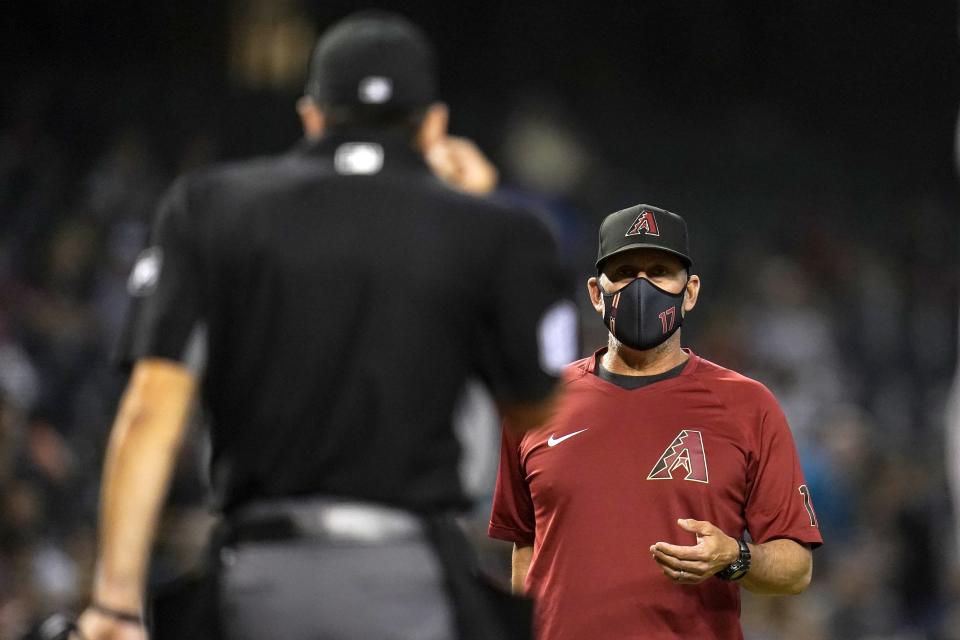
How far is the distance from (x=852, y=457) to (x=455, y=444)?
9.31m

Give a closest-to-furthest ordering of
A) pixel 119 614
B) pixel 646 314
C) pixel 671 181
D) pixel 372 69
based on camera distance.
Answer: pixel 119 614, pixel 372 69, pixel 646 314, pixel 671 181

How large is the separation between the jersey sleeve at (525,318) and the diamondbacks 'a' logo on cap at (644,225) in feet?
3.97

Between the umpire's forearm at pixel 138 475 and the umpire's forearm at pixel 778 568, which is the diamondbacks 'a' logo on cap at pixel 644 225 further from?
the umpire's forearm at pixel 138 475

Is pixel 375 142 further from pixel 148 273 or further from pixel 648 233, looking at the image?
pixel 648 233

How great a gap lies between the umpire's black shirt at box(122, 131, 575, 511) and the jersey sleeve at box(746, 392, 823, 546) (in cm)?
127

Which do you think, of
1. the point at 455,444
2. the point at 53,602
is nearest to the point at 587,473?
the point at 455,444

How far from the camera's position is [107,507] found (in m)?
2.77

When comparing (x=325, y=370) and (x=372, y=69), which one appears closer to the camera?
(x=325, y=370)

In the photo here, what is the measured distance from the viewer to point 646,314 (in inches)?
163

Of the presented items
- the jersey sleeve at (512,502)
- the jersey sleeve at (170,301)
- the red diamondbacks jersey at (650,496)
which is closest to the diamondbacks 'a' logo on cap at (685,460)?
the red diamondbacks jersey at (650,496)

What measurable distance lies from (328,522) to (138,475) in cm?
36

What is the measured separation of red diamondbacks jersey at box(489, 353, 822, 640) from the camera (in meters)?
3.95

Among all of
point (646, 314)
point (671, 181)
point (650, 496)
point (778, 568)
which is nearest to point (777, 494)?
point (778, 568)

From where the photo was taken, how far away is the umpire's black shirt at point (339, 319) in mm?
2855
